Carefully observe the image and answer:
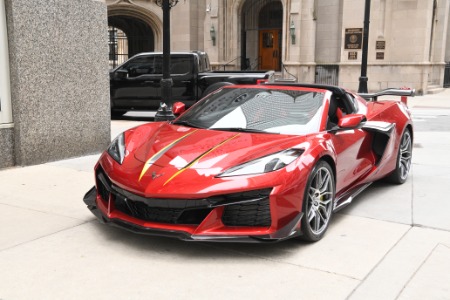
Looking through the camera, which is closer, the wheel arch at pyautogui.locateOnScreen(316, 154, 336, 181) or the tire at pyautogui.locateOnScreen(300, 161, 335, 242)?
the tire at pyautogui.locateOnScreen(300, 161, 335, 242)

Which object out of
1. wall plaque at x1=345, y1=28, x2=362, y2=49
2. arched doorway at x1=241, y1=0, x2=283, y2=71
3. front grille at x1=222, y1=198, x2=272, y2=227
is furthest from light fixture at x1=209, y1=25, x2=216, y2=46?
front grille at x1=222, y1=198, x2=272, y2=227

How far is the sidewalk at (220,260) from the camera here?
339 cm

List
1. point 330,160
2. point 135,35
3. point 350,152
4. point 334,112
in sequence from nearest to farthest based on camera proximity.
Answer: point 330,160
point 350,152
point 334,112
point 135,35

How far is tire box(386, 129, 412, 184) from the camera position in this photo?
6.39m

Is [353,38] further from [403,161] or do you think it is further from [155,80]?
[403,161]

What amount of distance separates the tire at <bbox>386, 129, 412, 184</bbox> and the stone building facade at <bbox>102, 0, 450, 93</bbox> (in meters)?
19.1

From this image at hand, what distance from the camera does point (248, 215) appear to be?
3846 millimetres

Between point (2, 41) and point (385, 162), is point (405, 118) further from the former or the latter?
point (2, 41)

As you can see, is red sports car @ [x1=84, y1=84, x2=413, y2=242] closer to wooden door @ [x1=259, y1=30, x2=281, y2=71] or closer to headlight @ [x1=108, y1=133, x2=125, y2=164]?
headlight @ [x1=108, y1=133, x2=125, y2=164]

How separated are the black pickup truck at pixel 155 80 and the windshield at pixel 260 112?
827 cm

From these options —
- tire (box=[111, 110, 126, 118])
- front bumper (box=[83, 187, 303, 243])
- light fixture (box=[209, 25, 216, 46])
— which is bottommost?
tire (box=[111, 110, 126, 118])

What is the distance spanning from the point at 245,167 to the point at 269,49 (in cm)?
2615

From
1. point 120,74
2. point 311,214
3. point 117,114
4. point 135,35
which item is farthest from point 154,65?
Result: point 135,35

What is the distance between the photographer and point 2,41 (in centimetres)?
689
